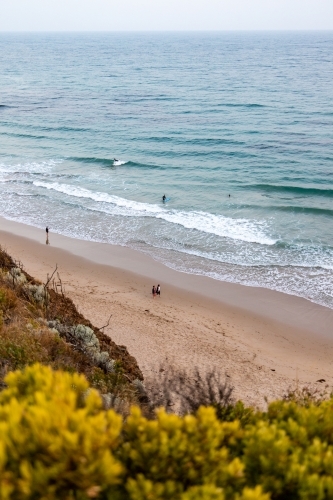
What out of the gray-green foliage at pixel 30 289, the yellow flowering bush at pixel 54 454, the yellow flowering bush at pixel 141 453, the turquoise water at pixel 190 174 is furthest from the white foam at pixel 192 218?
the yellow flowering bush at pixel 54 454

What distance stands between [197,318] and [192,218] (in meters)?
10.2

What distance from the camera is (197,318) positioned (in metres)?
18.5

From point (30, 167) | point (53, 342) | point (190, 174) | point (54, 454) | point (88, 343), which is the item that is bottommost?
point (88, 343)

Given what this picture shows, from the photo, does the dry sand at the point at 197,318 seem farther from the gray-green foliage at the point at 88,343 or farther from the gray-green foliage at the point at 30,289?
the gray-green foliage at the point at 30,289

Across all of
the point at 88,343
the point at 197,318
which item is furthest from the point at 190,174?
the point at 88,343

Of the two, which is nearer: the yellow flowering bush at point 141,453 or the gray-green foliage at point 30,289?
the yellow flowering bush at point 141,453

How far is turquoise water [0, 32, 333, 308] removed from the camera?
23.7 meters

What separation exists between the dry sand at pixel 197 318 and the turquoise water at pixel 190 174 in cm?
130

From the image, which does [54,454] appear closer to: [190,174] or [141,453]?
[141,453]

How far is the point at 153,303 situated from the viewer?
63.9ft

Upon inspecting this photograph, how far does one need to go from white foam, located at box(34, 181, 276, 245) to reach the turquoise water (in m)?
0.11

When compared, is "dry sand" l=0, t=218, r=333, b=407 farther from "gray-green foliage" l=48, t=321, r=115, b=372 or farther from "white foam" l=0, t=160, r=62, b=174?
"white foam" l=0, t=160, r=62, b=174

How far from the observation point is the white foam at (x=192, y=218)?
25.3 metres

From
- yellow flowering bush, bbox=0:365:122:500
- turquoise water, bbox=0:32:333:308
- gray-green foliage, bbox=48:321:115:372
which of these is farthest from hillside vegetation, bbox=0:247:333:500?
turquoise water, bbox=0:32:333:308
